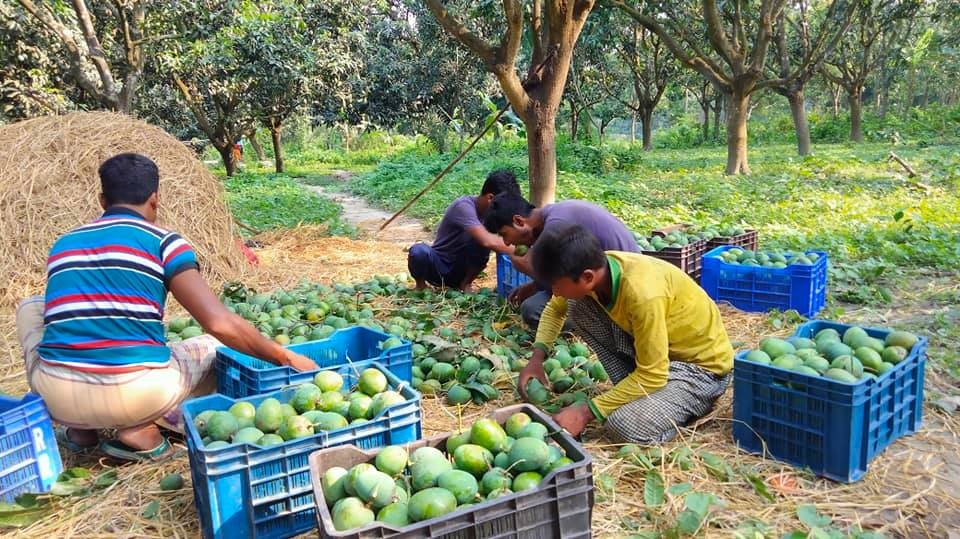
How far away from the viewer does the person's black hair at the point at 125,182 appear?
2.83 m

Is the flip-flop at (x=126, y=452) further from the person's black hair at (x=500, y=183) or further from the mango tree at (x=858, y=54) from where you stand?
the mango tree at (x=858, y=54)

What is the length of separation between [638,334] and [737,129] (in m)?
12.3

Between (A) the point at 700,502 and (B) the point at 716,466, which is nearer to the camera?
(A) the point at 700,502

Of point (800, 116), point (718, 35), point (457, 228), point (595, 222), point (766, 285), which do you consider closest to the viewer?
point (595, 222)

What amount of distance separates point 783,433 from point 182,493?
258cm

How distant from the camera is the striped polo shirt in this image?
8.80 ft

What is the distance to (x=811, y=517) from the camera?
2.47 m

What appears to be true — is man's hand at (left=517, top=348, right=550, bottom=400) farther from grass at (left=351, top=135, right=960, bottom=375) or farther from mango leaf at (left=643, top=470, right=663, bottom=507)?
grass at (left=351, top=135, right=960, bottom=375)

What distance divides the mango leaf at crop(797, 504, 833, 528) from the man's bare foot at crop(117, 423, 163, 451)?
2757mm

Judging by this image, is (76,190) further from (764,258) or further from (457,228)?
(764,258)

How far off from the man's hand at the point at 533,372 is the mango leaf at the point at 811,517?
139 cm

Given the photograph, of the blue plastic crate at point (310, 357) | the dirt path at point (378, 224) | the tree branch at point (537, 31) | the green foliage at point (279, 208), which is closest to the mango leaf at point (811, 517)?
the blue plastic crate at point (310, 357)

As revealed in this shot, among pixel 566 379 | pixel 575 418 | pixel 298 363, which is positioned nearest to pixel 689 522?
pixel 575 418

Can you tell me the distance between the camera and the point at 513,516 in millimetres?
1939
